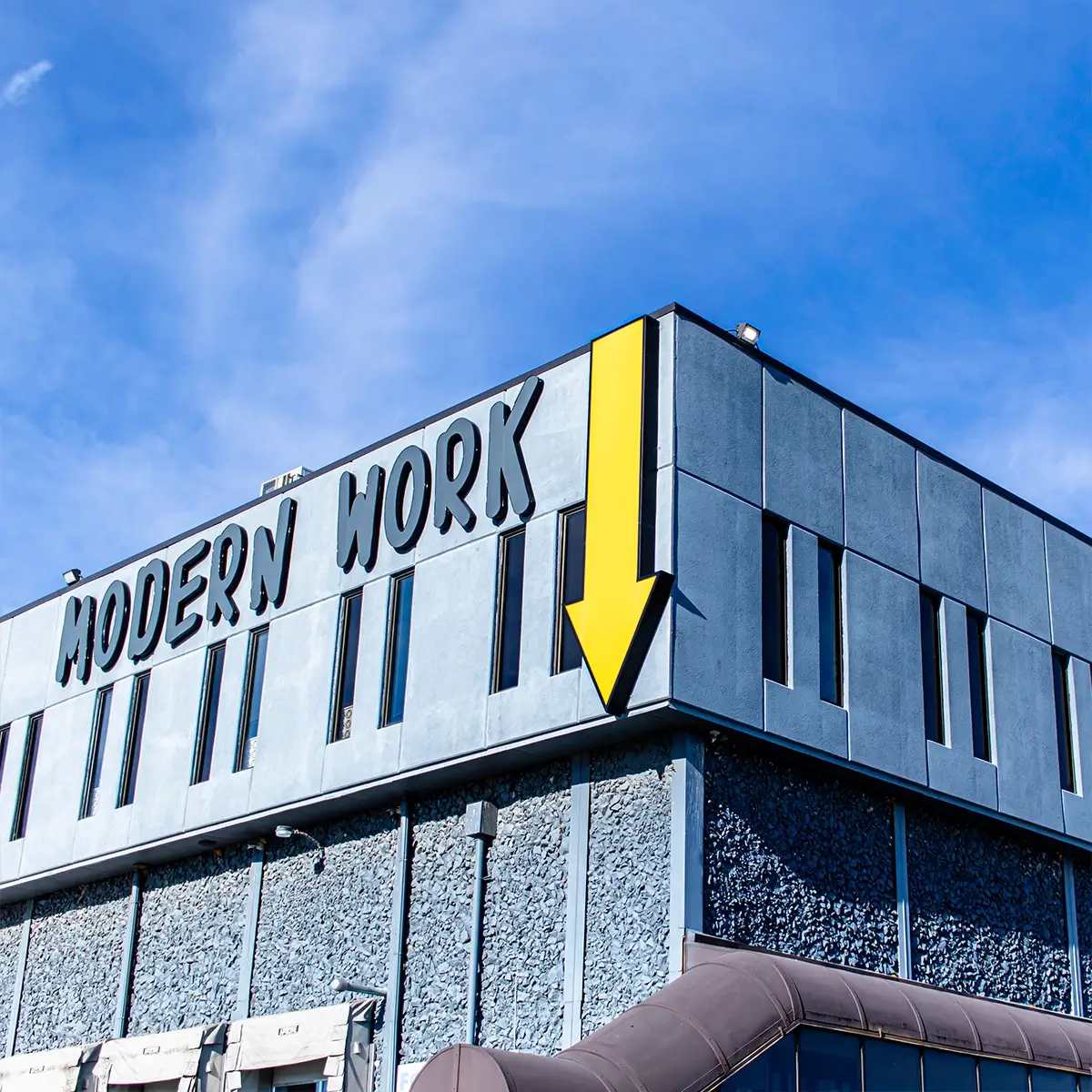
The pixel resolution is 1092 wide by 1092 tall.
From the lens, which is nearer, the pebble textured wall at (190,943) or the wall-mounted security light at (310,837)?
the wall-mounted security light at (310,837)

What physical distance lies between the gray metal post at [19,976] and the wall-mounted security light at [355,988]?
7.65m

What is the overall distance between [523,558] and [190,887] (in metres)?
7.50

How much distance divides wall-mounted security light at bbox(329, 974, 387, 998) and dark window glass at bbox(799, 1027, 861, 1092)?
5.50 metres

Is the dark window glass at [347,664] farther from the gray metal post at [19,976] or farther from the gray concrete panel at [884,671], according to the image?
the gray metal post at [19,976]

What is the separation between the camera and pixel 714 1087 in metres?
13.9

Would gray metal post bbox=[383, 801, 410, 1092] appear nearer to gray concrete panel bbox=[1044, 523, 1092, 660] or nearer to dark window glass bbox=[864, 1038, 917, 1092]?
dark window glass bbox=[864, 1038, 917, 1092]

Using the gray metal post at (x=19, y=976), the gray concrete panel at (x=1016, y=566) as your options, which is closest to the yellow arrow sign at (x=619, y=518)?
the gray concrete panel at (x=1016, y=566)

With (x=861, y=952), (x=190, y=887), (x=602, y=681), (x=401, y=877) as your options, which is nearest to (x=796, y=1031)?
(x=861, y=952)

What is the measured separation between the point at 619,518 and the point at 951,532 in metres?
5.52

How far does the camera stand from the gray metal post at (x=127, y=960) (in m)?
21.8

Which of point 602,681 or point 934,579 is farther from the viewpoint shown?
point 934,579

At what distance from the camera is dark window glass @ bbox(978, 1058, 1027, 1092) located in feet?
54.2

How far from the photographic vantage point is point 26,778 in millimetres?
25125

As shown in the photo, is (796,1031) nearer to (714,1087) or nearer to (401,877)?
(714,1087)
